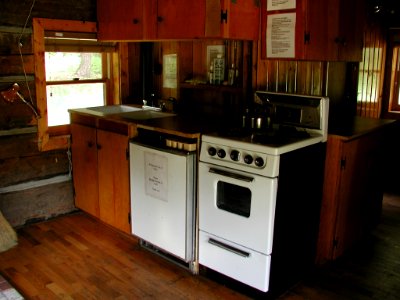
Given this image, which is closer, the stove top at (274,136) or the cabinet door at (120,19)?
the stove top at (274,136)

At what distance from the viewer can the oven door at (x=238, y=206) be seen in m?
2.29

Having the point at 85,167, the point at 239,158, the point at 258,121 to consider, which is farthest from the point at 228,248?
the point at 85,167

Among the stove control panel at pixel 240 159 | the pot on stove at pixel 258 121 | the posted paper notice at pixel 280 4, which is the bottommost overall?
the stove control panel at pixel 240 159

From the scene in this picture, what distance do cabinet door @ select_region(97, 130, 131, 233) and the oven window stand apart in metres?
0.87

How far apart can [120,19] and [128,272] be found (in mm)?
1968

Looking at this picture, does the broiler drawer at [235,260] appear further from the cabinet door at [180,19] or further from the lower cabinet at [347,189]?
the cabinet door at [180,19]

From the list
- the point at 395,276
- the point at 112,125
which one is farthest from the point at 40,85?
the point at 395,276

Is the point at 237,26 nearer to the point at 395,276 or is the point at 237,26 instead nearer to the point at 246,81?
the point at 246,81

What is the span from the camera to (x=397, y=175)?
16.0 ft

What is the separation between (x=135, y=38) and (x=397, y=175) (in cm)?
340

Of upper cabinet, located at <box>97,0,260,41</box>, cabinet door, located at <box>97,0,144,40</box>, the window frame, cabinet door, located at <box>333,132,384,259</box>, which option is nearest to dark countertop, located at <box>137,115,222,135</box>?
upper cabinet, located at <box>97,0,260,41</box>

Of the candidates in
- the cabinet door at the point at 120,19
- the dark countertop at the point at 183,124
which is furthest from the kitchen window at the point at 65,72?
the dark countertop at the point at 183,124

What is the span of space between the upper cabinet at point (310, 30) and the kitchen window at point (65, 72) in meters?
1.58

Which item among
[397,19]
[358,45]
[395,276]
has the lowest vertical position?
[395,276]
